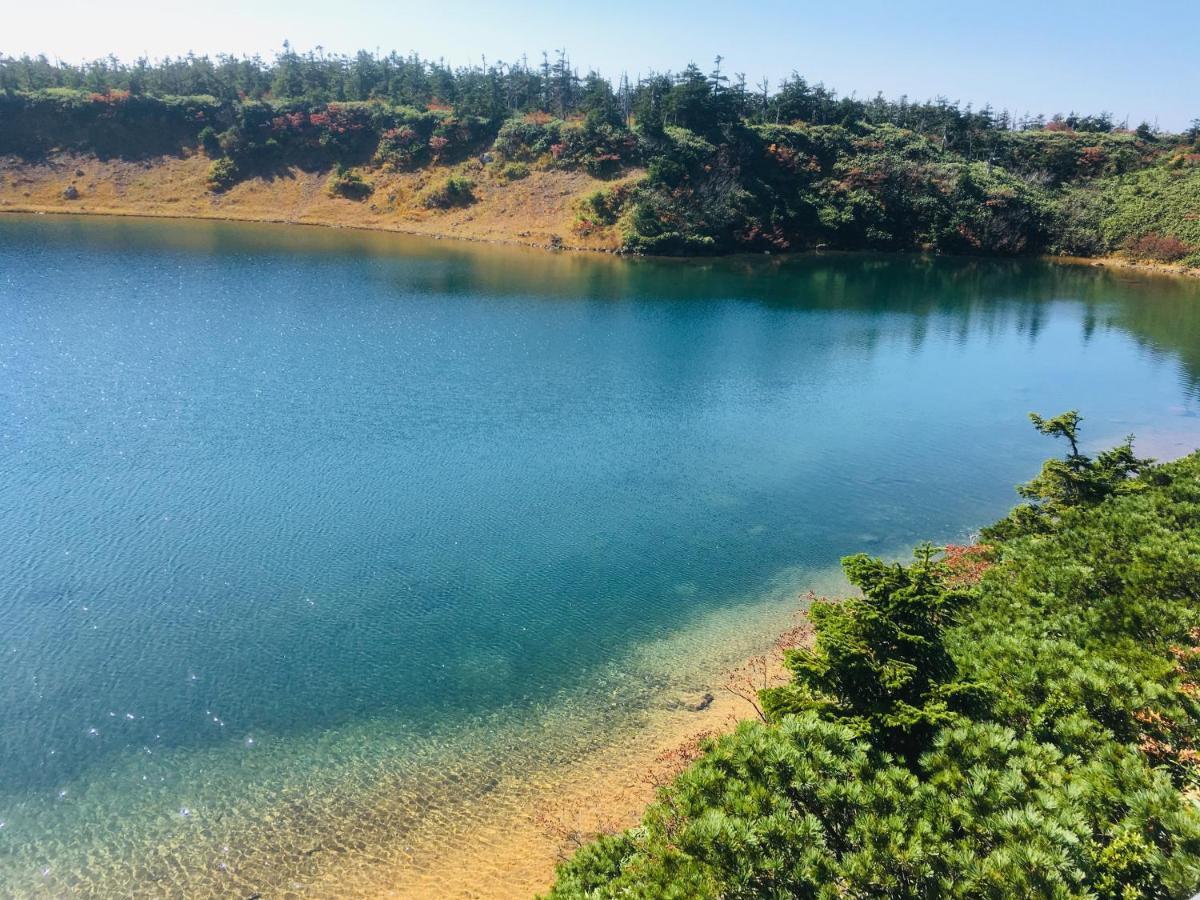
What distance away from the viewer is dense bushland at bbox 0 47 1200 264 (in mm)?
101438

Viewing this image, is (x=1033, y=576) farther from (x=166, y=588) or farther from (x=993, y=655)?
(x=166, y=588)

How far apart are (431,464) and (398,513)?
194 inches

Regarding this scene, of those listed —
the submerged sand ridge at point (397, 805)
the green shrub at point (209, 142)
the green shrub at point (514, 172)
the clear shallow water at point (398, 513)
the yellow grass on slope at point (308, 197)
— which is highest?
the green shrub at point (209, 142)

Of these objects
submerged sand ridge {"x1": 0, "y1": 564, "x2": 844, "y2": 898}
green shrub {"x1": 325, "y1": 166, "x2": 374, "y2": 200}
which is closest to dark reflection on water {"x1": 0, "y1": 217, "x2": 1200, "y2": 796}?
submerged sand ridge {"x1": 0, "y1": 564, "x2": 844, "y2": 898}

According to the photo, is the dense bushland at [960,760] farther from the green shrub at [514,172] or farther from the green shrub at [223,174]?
the green shrub at [223,174]

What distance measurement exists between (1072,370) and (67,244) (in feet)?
332

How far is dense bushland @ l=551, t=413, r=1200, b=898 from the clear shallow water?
7.82 metres

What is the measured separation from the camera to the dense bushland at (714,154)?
333ft

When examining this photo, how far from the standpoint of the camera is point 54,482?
30344mm

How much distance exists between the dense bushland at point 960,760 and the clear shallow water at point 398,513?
25.7 ft

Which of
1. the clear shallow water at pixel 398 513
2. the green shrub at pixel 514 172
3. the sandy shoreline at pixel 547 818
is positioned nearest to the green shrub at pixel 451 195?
the green shrub at pixel 514 172

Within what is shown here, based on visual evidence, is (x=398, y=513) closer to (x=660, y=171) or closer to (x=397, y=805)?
(x=397, y=805)

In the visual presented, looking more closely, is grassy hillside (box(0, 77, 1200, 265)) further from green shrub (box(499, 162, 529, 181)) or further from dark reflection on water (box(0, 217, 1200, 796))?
dark reflection on water (box(0, 217, 1200, 796))

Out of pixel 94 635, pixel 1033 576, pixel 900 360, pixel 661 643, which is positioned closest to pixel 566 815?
pixel 661 643
